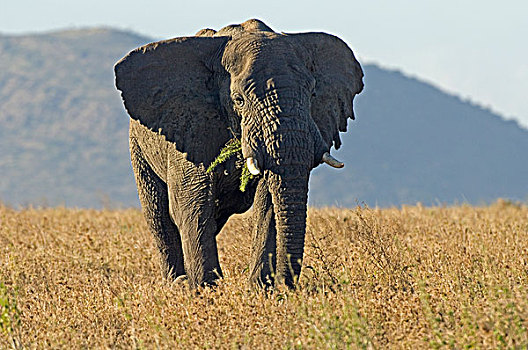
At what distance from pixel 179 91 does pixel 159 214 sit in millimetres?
1939

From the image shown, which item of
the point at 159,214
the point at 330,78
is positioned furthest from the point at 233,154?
the point at 159,214

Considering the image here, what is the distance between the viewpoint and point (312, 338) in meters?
5.61

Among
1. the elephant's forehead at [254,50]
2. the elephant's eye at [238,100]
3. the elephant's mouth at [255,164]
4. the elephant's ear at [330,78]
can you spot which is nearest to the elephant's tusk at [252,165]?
the elephant's mouth at [255,164]

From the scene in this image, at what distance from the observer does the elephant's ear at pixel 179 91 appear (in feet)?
26.0

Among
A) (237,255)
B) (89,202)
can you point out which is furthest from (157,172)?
(89,202)

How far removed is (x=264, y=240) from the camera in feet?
25.9

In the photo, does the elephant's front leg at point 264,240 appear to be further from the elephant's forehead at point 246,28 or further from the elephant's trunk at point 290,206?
the elephant's forehead at point 246,28

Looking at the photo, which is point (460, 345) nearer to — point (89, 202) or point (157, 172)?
point (157, 172)

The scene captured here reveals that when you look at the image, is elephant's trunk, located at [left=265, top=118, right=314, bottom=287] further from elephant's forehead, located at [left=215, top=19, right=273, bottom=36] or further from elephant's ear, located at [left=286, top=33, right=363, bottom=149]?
elephant's forehead, located at [left=215, top=19, right=273, bottom=36]

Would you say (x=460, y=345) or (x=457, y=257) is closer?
(x=460, y=345)

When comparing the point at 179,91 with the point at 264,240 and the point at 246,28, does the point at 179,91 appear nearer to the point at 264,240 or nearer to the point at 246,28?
the point at 246,28

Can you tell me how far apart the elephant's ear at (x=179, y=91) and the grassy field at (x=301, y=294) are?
1.17 meters

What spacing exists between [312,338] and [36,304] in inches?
113

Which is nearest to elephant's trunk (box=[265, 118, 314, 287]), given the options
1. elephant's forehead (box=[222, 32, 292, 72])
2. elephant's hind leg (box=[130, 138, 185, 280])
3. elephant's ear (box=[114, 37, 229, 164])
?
elephant's forehead (box=[222, 32, 292, 72])
